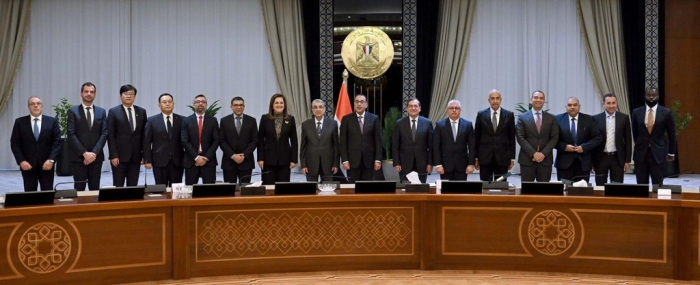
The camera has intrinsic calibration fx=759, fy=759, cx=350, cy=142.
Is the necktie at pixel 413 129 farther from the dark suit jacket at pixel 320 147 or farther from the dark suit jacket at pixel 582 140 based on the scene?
the dark suit jacket at pixel 582 140

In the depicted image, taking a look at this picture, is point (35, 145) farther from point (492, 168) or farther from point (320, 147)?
point (492, 168)

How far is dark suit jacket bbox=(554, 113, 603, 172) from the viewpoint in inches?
247

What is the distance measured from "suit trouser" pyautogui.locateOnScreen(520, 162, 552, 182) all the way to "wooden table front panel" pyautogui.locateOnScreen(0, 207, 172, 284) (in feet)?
10.1

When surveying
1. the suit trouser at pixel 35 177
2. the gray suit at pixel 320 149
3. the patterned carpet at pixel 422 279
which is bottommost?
the patterned carpet at pixel 422 279

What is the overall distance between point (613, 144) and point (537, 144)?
68cm

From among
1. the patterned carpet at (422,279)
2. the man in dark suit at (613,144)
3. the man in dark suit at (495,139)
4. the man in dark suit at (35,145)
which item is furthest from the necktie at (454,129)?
the man in dark suit at (35,145)

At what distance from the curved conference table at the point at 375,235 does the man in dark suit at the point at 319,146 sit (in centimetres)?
147

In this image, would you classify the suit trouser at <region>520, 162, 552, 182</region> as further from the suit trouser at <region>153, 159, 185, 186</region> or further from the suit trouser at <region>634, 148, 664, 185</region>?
the suit trouser at <region>153, 159, 185, 186</region>

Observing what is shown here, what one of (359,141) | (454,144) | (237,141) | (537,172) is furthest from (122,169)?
(537,172)

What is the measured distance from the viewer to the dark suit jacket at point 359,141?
6441 mm

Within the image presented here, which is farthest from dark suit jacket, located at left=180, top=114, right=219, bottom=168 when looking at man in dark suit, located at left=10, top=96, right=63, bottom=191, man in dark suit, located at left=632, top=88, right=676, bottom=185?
man in dark suit, located at left=632, top=88, right=676, bottom=185

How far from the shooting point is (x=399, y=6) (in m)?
10.7

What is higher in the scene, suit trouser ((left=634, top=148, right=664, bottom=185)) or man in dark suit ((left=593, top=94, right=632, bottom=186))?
man in dark suit ((left=593, top=94, right=632, bottom=186))

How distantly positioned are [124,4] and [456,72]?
16.0 feet
